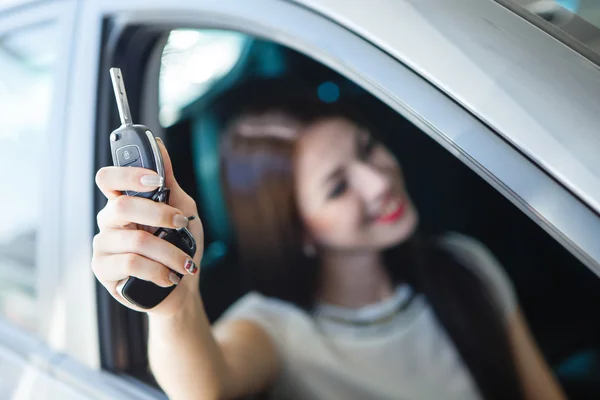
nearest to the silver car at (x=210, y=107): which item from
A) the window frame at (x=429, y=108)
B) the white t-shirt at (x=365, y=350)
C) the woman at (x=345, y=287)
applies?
the window frame at (x=429, y=108)

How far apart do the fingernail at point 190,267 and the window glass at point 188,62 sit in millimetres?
310

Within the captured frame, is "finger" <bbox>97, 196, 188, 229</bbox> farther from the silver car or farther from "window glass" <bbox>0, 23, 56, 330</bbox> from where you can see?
"window glass" <bbox>0, 23, 56, 330</bbox>

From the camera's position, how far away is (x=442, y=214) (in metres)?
1.85

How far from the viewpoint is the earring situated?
1.51 metres

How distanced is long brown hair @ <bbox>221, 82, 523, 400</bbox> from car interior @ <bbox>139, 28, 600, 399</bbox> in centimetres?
6

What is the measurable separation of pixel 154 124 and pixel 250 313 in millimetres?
605

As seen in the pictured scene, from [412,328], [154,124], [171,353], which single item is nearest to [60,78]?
[154,124]

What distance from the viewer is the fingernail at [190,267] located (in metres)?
0.64

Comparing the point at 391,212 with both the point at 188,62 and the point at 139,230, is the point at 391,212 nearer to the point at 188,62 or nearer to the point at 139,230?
the point at 188,62

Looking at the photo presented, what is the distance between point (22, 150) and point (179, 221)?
572mm

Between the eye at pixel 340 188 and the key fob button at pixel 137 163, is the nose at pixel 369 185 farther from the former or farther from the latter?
the key fob button at pixel 137 163

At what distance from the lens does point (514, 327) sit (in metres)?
1.55

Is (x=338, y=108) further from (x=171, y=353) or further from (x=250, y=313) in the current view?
(x=171, y=353)

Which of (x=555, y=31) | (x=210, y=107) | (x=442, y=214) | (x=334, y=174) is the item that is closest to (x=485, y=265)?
(x=442, y=214)
